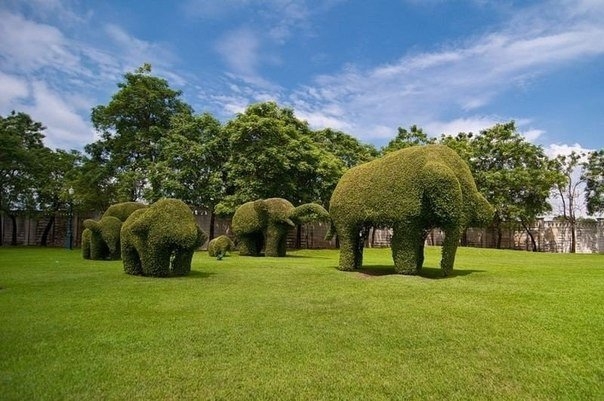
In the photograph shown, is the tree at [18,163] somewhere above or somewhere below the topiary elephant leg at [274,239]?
above

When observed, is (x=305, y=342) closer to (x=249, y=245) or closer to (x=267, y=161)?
(x=249, y=245)

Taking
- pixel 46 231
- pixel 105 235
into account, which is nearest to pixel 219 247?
pixel 105 235

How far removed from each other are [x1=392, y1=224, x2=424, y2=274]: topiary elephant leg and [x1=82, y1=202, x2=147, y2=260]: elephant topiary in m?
10.7

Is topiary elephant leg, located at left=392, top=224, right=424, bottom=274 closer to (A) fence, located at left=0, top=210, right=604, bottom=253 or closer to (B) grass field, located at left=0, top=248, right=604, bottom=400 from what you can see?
(B) grass field, located at left=0, top=248, right=604, bottom=400

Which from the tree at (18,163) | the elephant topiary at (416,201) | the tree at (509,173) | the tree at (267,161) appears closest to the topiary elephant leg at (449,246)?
the elephant topiary at (416,201)

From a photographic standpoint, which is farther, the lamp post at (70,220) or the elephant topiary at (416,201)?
the lamp post at (70,220)

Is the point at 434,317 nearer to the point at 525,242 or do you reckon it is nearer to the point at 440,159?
the point at 440,159

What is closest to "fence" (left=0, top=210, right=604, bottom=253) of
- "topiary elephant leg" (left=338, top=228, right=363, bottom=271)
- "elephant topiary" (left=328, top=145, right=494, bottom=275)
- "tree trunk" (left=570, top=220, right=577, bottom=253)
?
"tree trunk" (left=570, top=220, right=577, bottom=253)

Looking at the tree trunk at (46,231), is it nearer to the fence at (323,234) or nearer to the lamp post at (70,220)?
the fence at (323,234)

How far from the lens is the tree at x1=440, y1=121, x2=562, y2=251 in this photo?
32.5 meters

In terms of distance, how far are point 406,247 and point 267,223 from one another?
1002 centimetres

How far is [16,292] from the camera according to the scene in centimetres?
943

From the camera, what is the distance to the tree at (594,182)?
33522mm

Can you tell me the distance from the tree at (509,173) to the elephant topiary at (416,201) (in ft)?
73.8
